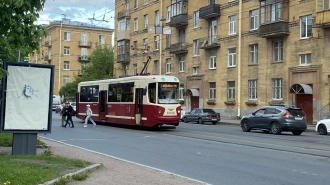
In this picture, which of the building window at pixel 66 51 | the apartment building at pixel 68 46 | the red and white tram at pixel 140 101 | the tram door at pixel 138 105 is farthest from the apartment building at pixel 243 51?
the building window at pixel 66 51

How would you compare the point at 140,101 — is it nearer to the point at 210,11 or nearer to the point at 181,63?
the point at 210,11

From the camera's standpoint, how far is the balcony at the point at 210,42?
148 ft

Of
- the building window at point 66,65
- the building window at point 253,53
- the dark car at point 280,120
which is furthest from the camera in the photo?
the building window at point 66,65

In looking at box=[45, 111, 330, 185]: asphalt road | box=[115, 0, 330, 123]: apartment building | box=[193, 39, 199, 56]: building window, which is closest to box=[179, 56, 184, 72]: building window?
box=[115, 0, 330, 123]: apartment building

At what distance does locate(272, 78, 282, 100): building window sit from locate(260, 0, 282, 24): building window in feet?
16.5

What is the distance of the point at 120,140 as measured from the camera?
1998 centimetres

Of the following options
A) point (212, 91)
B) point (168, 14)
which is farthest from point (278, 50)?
point (168, 14)

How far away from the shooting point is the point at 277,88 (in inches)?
1519

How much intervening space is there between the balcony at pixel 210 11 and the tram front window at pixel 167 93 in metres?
20.6

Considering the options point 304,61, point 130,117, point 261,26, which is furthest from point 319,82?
point 130,117

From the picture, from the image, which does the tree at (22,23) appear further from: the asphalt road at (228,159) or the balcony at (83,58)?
the balcony at (83,58)

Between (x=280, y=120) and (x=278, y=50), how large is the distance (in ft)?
45.3

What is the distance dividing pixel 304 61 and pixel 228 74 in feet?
29.9

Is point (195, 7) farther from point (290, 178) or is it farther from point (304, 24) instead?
point (290, 178)
